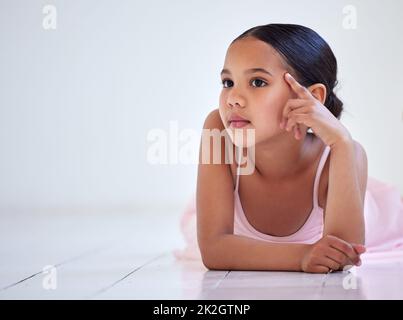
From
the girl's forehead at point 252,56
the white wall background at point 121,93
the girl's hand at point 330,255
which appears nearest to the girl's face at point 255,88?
the girl's forehead at point 252,56

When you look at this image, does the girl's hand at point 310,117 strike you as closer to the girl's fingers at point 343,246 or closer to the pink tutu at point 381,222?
the girl's fingers at point 343,246

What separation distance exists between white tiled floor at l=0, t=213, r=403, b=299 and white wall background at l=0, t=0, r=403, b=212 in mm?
1952

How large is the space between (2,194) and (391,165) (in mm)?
2279

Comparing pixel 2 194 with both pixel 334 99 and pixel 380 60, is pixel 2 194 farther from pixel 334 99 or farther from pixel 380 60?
pixel 334 99

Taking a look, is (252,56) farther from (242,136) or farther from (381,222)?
(381,222)

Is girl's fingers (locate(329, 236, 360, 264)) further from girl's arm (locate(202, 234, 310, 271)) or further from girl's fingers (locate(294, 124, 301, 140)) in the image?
girl's fingers (locate(294, 124, 301, 140))

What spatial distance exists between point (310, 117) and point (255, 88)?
13 cm

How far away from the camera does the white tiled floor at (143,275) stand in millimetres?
1243

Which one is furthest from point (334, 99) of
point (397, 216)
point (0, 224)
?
point (0, 224)

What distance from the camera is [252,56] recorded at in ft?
5.11

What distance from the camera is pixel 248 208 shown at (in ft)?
5.71

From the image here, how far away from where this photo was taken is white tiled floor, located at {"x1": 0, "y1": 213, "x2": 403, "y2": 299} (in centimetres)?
124

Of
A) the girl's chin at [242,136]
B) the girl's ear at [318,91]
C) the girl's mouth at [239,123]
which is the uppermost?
the girl's ear at [318,91]

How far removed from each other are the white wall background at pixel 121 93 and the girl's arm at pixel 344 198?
2.79 meters
